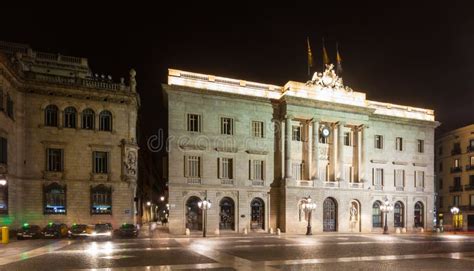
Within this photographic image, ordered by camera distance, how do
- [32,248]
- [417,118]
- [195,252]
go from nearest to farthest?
[195,252] < [32,248] < [417,118]

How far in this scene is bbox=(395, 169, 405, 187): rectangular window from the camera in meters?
53.9

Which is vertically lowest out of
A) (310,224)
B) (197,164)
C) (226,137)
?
(310,224)

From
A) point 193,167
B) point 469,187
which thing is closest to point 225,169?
point 193,167

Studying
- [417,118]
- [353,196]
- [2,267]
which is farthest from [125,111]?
[417,118]

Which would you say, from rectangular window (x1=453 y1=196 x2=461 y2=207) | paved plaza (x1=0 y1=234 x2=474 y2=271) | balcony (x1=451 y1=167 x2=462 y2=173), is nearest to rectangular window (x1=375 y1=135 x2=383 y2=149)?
balcony (x1=451 y1=167 x2=462 y2=173)

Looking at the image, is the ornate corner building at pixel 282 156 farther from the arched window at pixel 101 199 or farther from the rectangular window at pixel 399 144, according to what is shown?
the arched window at pixel 101 199

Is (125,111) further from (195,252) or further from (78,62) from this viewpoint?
(195,252)

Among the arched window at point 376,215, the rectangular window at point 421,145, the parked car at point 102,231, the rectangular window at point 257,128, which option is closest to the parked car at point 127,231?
the parked car at point 102,231

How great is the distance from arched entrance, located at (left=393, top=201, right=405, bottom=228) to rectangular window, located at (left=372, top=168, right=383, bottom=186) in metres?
3.99

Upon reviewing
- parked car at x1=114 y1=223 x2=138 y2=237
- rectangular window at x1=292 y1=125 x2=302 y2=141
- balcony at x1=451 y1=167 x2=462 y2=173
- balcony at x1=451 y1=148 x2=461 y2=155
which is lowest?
parked car at x1=114 y1=223 x2=138 y2=237

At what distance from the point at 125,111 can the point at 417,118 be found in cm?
3762

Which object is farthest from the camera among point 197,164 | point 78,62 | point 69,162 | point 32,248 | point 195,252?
point 78,62

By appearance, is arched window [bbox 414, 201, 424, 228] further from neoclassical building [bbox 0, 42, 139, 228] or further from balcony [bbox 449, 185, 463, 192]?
neoclassical building [bbox 0, 42, 139, 228]

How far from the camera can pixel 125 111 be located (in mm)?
41375
